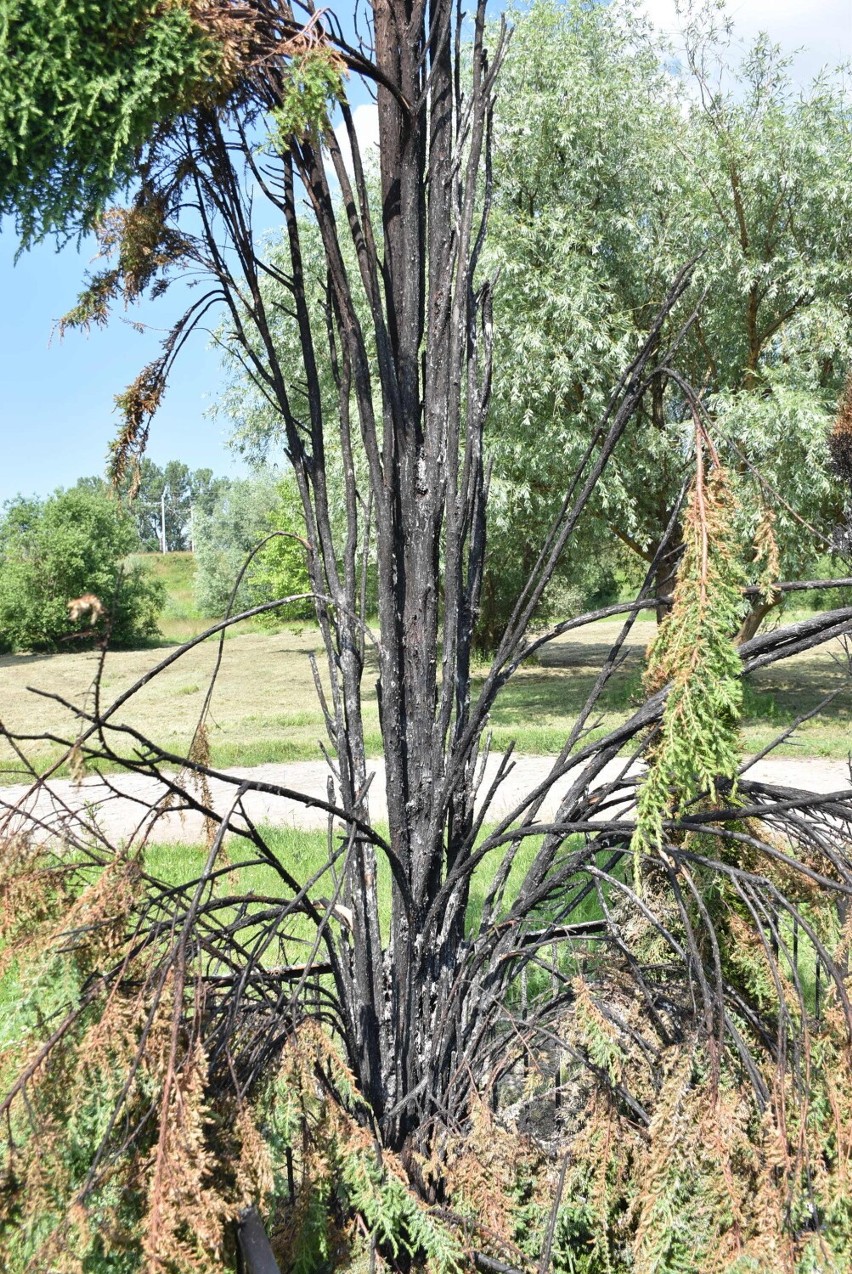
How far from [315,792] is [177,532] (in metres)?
51.4

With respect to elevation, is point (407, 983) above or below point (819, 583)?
below

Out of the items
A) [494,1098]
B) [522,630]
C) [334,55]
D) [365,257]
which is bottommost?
[494,1098]

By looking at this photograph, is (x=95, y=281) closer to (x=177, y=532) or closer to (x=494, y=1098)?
(x=494, y=1098)

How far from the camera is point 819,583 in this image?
1.52m

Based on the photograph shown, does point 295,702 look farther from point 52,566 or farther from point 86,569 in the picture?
point 86,569

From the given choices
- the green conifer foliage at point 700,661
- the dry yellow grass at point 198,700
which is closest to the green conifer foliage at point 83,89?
the green conifer foliage at point 700,661

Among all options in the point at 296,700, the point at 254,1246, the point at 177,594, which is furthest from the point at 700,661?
the point at 177,594

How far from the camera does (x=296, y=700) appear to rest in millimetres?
19031

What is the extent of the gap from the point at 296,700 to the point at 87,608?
18.0 m

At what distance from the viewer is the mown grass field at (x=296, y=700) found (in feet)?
37.1

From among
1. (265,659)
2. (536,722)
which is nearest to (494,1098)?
(536,722)

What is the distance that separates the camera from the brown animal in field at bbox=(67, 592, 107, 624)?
1.15 m

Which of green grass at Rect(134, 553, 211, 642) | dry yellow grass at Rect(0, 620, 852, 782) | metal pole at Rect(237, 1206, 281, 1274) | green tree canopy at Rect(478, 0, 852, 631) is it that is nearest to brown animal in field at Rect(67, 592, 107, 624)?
metal pole at Rect(237, 1206, 281, 1274)

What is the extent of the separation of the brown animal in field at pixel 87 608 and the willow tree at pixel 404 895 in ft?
0.52
